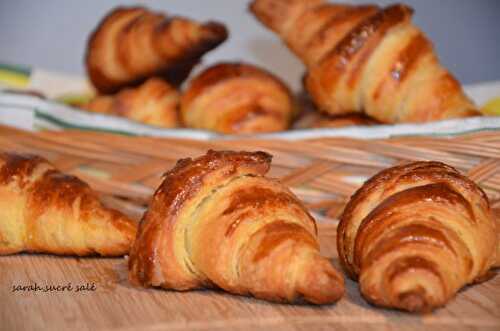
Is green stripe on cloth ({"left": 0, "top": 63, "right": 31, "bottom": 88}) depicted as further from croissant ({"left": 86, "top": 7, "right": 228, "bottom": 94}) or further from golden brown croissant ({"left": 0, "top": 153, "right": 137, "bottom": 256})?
golden brown croissant ({"left": 0, "top": 153, "right": 137, "bottom": 256})

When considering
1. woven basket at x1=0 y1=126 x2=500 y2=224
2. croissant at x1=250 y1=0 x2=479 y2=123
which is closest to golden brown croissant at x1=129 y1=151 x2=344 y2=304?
woven basket at x1=0 y1=126 x2=500 y2=224

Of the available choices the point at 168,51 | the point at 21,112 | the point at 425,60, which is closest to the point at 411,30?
the point at 425,60

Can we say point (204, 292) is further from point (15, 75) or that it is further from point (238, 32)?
point (238, 32)

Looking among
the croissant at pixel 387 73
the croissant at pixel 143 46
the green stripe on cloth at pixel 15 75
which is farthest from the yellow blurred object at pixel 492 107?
the green stripe on cloth at pixel 15 75

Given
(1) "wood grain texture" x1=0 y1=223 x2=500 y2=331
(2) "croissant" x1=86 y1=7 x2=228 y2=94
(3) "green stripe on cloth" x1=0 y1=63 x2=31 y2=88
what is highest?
(2) "croissant" x1=86 y1=7 x2=228 y2=94

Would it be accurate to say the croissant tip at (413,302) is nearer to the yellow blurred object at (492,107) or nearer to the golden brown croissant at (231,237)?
the golden brown croissant at (231,237)

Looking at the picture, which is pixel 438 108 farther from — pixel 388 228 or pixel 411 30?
pixel 388 228

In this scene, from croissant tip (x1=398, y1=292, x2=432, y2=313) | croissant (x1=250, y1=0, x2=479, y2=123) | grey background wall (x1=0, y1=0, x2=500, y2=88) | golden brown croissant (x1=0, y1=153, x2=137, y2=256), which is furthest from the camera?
grey background wall (x1=0, y1=0, x2=500, y2=88)
